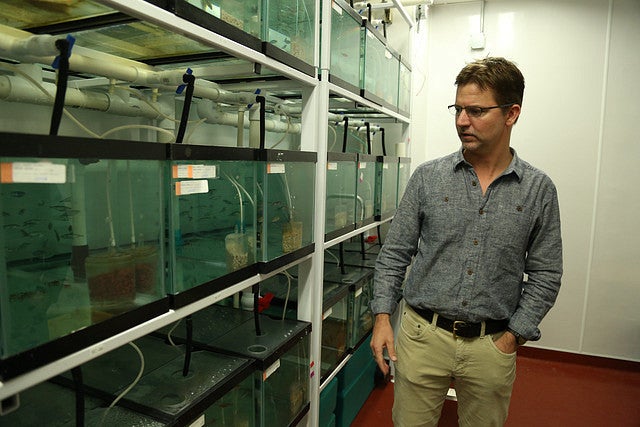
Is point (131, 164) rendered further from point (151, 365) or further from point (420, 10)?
point (420, 10)

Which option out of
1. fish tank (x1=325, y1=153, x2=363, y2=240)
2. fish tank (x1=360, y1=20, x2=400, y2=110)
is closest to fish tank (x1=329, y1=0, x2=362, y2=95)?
fish tank (x1=360, y1=20, x2=400, y2=110)

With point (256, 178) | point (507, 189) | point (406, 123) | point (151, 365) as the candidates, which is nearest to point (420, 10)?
point (406, 123)

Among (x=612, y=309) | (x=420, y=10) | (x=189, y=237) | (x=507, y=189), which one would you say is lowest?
(x=612, y=309)

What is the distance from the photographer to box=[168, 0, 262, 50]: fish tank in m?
0.95

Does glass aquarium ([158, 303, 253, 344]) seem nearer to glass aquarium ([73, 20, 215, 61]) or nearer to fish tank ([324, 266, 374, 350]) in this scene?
fish tank ([324, 266, 374, 350])

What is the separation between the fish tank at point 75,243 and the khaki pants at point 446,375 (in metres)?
0.92

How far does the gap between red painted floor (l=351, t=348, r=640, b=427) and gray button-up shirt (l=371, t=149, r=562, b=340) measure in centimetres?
131

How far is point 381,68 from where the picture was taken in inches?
93.2

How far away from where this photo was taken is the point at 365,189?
2312 millimetres

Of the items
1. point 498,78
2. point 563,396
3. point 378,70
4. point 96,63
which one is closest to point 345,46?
point 378,70

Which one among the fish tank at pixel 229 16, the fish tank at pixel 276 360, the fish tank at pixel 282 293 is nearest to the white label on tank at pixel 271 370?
the fish tank at pixel 276 360

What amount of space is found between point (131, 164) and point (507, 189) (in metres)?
1.17

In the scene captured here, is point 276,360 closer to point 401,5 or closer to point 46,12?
point 46,12

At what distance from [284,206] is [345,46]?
2.97ft
